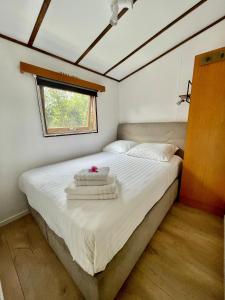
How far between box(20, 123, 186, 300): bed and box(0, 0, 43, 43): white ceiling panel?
1610 mm

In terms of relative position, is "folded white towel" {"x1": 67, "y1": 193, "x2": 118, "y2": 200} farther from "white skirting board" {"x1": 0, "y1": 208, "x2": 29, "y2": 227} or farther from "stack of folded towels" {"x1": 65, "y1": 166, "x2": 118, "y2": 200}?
"white skirting board" {"x1": 0, "y1": 208, "x2": 29, "y2": 227}

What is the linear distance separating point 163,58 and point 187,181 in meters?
2.15

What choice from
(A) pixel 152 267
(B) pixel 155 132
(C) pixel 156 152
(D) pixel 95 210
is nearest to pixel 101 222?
(D) pixel 95 210

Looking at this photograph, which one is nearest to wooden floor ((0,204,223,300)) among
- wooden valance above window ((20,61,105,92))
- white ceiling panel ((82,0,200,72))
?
wooden valance above window ((20,61,105,92))

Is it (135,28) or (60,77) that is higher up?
(135,28)

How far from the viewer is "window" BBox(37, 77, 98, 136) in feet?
6.52

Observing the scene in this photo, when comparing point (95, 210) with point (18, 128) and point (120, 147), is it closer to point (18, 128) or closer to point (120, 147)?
point (18, 128)

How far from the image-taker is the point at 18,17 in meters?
1.38

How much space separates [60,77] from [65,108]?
0.48 m

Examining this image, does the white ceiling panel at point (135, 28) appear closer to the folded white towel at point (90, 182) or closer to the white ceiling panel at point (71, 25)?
the white ceiling panel at point (71, 25)

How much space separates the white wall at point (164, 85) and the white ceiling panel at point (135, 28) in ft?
2.11

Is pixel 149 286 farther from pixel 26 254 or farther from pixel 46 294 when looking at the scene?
pixel 26 254

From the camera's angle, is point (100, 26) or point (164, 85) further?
point (164, 85)

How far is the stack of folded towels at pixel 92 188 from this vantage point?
41.5 inches
